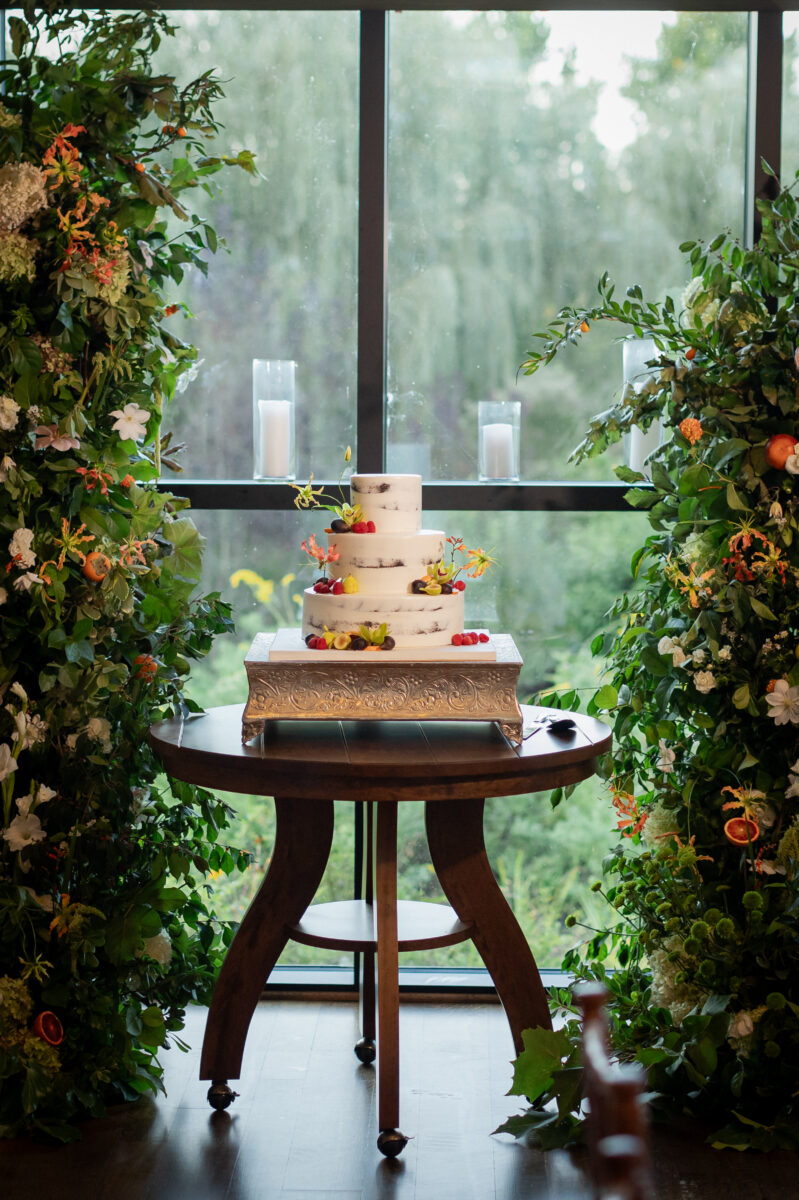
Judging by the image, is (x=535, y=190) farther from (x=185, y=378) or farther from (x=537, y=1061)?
(x=537, y=1061)

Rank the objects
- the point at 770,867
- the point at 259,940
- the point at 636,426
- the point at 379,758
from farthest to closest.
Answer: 1. the point at 636,426
2. the point at 259,940
3. the point at 770,867
4. the point at 379,758

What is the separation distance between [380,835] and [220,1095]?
62 cm

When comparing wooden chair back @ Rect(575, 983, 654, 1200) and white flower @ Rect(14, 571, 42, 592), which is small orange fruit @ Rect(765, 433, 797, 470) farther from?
wooden chair back @ Rect(575, 983, 654, 1200)

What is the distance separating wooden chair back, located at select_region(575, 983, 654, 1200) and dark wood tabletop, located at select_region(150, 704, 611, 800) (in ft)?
3.79

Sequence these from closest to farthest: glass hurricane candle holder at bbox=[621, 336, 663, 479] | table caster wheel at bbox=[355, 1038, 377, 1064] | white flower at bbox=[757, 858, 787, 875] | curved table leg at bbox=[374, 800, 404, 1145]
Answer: curved table leg at bbox=[374, 800, 404, 1145] → white flower at bbox=[757, 858, 787, 875] → table caster wheel at bbox=[355, 1038, 377, 1064] → glass hurricane candle holder at bbox=[621, 336, 663, 479]

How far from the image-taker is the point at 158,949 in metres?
2.34

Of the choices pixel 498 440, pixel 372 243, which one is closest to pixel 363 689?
pixel 498 440

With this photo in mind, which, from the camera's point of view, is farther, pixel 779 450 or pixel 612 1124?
pixel 779 450

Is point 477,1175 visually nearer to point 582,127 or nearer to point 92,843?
point 92,843

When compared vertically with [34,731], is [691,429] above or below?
above

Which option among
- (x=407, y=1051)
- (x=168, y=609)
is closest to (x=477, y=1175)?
(x=407, y=1051)

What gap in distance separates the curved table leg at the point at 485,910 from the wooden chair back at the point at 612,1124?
1464 millimetres

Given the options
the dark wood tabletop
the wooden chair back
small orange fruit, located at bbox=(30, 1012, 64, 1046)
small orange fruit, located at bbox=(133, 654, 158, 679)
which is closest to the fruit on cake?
the dark wood tabletop

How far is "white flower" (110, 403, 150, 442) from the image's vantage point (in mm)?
2318
